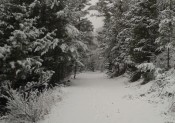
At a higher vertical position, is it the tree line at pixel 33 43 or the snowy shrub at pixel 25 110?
the tree line at pixel 33 43

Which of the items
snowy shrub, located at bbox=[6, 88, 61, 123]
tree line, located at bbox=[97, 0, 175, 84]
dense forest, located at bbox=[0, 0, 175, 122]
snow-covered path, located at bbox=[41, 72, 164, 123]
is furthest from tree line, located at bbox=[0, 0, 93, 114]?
tree line, located at bbox=[97, 0, 175, 84]

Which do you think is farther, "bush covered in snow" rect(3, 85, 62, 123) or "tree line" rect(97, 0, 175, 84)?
"tree line" rect(97, 0, 175, 84)

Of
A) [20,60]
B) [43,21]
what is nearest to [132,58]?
[43,21]

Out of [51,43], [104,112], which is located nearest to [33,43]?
[51,43]

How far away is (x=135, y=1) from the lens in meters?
20.3

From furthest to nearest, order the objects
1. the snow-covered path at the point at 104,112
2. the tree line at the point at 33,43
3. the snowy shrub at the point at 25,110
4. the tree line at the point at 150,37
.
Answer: the tree line at the point at 150,37
the tree line at the point at 33,43
the snowy shrub at the point at 25,110
the snow-covered path at the point at 104,112

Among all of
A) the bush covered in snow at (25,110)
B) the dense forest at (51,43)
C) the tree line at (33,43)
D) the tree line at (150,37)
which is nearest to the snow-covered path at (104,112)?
the bush covered in snow at (25,110)

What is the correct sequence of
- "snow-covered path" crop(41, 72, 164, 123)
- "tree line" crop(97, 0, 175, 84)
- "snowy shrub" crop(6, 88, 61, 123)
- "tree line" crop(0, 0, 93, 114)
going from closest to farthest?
"snow-covered path" crop(41, 72, 164, 123) < "snowy shrub" crop(6, 88, 61, 123) < "tree line" crop(0, 0, 93, 114) < "tree line" crop(97, 0, 175, 84)

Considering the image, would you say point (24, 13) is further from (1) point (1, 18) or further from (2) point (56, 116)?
(2) point (56, 116)

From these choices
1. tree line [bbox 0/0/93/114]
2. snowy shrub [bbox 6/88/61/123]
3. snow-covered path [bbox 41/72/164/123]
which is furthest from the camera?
tree line [bbox 0/0/93/114]

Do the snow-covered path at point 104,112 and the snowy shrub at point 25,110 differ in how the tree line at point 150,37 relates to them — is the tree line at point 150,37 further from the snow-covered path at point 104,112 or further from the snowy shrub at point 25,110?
the snowy shrub at point 25,110

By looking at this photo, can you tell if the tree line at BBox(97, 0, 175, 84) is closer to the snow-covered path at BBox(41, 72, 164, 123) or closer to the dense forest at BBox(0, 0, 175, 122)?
the dense forest at BBox(0, 0, 175, 122)

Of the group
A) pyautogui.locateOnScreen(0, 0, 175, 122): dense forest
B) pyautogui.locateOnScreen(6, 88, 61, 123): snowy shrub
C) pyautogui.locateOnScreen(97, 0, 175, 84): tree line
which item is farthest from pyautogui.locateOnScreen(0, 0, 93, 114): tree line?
pyautogui.locateOnScreen(97, 0, 175, 84): tree line

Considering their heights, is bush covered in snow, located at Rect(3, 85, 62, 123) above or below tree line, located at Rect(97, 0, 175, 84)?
below
